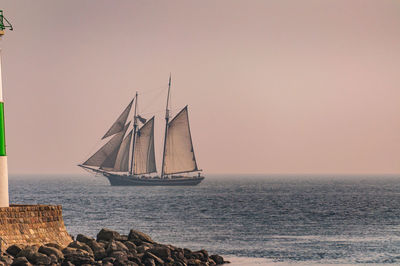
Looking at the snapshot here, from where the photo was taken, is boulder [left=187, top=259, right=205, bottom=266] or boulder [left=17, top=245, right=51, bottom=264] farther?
boulder [left=187, top=259, right=205, bottom=266]

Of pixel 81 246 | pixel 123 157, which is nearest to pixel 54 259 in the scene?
pixel 81 246

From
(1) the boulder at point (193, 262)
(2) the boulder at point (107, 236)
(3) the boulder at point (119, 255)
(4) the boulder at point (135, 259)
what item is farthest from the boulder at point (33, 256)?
(1) the boulder at point (193, 262)

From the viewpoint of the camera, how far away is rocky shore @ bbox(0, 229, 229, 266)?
88.9ft

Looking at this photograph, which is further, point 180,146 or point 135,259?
point 180,146

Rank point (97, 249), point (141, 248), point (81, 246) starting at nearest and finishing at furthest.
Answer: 1. point (81, 246)
2. point (97, 249)
3. point (141, 248)

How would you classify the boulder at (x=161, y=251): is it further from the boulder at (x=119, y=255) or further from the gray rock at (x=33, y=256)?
the gray rock at (x=33, y=256)

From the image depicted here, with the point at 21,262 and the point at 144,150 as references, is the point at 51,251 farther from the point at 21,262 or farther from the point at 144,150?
the point at 144,150

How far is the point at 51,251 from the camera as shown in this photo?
27.7 m

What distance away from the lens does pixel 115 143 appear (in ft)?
423

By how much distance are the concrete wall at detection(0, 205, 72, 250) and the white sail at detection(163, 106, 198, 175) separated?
9412cm

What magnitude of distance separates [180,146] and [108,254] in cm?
9690

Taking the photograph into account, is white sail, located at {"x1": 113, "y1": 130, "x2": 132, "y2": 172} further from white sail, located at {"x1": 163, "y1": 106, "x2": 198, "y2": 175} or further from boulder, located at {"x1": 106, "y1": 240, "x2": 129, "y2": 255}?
boulder, located at {"x1": 106, "y1": 240, "x2": 129, "y2": 255}

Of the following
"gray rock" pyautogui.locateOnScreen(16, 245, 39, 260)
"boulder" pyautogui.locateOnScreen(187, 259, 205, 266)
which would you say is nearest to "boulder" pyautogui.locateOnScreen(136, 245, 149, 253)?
"boulder" pyautogui.locateOnScreen(187, 259, 205, 266)

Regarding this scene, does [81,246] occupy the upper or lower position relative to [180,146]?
lower
